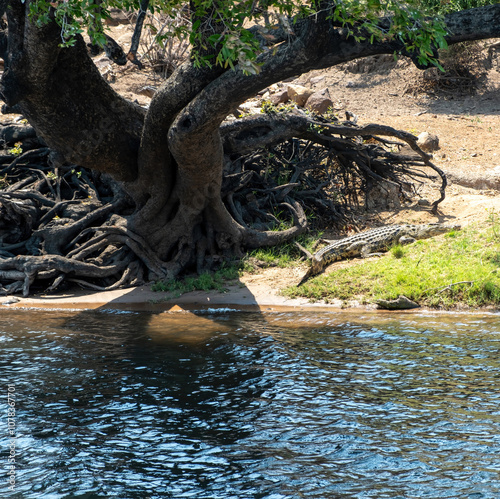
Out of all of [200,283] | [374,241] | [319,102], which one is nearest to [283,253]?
[374,241]

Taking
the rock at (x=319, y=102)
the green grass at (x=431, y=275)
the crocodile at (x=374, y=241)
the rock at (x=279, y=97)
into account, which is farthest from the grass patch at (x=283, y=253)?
the rock at (x=279, y=97)

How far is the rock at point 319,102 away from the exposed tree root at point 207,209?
2.81m

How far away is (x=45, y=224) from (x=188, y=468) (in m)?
7.46

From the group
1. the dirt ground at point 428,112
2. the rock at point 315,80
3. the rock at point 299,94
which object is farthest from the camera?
the rock at point 315,80

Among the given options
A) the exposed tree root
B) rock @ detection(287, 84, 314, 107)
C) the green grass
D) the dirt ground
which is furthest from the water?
rock @ detection(287, 84, 314, 107)

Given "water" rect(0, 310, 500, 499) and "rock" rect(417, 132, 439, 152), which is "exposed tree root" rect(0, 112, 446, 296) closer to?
"rock" rect(417, 132, 439, 152)

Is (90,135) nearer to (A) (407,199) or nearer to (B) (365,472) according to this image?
(B) (365,472)

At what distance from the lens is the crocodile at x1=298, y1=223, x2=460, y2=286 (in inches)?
388

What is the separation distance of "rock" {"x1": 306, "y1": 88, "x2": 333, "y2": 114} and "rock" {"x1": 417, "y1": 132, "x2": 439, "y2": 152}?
243 centimetres

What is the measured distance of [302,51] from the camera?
6828mm

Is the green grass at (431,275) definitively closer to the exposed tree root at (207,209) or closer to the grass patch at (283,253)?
the grass patch at (283,253)

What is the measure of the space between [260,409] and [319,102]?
11522 millimetres

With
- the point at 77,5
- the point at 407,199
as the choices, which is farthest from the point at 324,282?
the point at 77,5

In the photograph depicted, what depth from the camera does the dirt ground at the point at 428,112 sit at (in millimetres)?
11758
